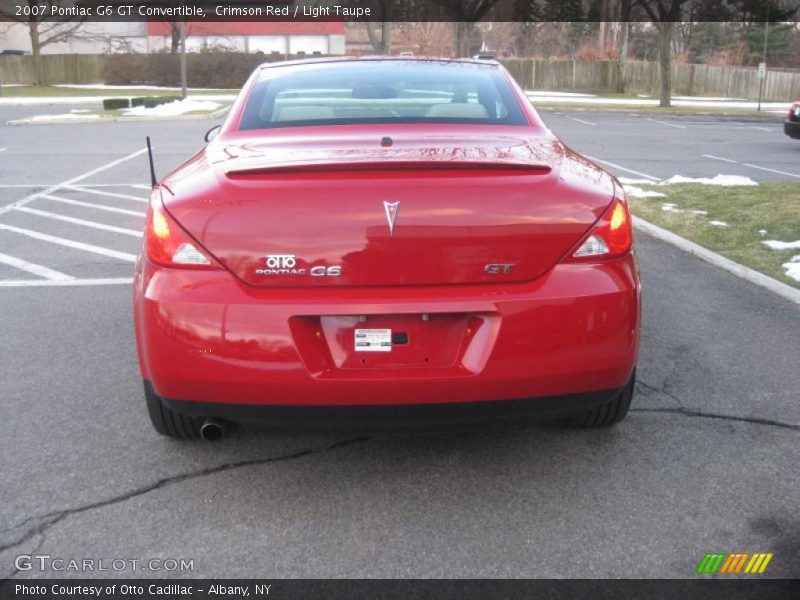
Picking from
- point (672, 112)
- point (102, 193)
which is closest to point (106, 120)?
point (102, 193)

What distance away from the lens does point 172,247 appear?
113 inches

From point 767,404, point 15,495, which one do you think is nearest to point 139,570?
point 15,495

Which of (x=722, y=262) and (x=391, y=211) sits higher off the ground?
(x=391, y=211)

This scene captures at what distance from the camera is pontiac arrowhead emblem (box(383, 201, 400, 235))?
279 centimetres

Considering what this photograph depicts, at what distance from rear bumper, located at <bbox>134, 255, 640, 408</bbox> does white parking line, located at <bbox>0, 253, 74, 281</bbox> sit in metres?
3.81

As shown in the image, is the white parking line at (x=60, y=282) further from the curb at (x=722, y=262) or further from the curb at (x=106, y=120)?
the curb at (x=106, y=120)

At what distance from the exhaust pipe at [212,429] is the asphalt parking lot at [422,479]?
0.16m

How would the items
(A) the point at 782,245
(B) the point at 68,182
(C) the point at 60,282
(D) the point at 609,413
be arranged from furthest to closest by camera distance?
(B) the point at 68,182 < (A) the point at 782,245 < (C) the point at 60,282 < (D) the point at 609,413

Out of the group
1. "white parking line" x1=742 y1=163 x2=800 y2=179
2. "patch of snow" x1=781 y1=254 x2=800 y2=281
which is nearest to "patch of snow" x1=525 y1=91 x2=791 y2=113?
"white parking line" x1=742 y1=163 x2=800 y2=179

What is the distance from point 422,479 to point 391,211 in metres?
1.08

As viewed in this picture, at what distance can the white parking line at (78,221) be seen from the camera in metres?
8.04

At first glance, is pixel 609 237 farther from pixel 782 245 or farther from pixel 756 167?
pixel 756 167
